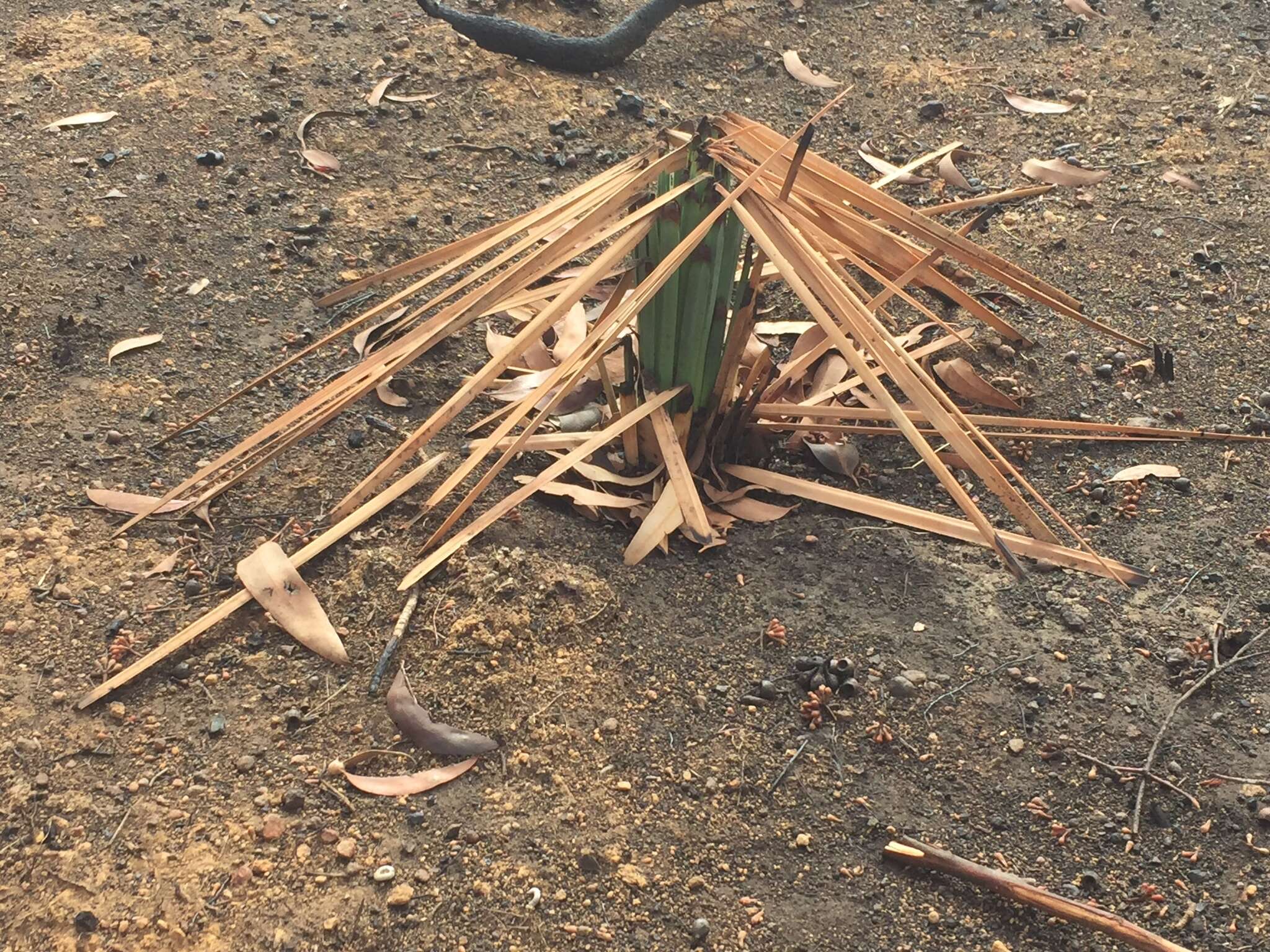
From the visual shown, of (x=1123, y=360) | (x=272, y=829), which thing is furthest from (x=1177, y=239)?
(x=272, y=829)

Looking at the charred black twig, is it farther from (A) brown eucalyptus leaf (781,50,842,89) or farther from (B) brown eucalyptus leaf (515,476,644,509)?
(B) brown eucalyptus leaf (515,476,644,509)

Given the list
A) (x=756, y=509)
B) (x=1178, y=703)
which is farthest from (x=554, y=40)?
(x=1178, y=703)

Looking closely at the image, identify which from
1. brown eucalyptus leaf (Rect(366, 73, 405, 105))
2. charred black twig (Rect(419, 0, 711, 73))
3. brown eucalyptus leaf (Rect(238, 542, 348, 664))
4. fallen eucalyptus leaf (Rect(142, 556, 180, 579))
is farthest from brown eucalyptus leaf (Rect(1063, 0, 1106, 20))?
fallen eucalyptus leaf (Rect(142, 556, 180, 579))

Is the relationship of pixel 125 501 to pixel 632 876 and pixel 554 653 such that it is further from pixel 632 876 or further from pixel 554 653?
pixel 632 876

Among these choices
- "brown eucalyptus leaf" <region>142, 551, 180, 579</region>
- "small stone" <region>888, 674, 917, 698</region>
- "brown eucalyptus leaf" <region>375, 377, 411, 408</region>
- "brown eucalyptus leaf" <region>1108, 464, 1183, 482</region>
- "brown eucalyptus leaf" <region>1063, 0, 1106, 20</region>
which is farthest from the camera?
"brown eucalyptus leaf" <region>1063, 0, 1106, 20</region>

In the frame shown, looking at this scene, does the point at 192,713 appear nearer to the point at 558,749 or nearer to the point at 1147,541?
the point at 558,749

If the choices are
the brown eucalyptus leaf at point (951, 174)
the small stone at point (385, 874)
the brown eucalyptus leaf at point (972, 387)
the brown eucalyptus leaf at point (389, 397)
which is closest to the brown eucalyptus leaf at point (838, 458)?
the brown eucalyptus leaf at point (972, 387)
